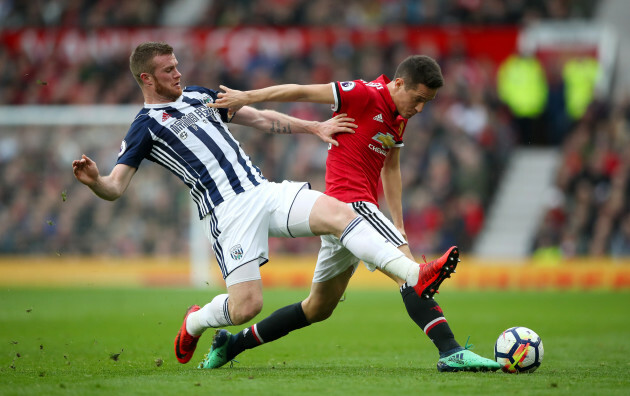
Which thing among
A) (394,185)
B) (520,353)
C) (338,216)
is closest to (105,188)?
(338,216)

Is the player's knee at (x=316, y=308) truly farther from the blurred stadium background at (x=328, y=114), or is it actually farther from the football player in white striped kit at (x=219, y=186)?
the blurred stadium background at (x=328, y=114)

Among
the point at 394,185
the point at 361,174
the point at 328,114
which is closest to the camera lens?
the point at 361,174

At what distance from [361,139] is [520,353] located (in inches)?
84.7

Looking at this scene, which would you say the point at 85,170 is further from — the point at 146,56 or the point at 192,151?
the point at 146,56

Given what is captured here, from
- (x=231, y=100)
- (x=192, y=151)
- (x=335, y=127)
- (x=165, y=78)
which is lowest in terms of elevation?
(x=192, y=151)

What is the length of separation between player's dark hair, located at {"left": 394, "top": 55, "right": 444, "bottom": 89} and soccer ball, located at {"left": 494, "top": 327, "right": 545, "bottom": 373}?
2113 millimetres

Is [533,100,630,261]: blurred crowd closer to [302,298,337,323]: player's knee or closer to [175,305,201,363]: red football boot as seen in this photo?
[302,298,337,323]: player's knee

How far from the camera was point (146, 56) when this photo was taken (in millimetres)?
6934

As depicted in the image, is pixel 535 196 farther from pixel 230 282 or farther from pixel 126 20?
Answer: pixel 230 282

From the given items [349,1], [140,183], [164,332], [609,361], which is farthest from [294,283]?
[609,361]

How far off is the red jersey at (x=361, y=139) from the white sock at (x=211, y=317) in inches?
50.4

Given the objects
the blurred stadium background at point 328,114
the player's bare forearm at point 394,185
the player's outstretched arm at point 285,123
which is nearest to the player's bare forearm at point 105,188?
the player's outstretched arm at point 285,123

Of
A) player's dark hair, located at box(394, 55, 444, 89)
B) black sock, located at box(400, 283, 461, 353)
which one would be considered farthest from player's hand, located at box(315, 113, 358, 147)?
black sock, located at box(400, 283, 461, 353)

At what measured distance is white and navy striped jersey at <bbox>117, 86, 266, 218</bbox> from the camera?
22.4 feet
